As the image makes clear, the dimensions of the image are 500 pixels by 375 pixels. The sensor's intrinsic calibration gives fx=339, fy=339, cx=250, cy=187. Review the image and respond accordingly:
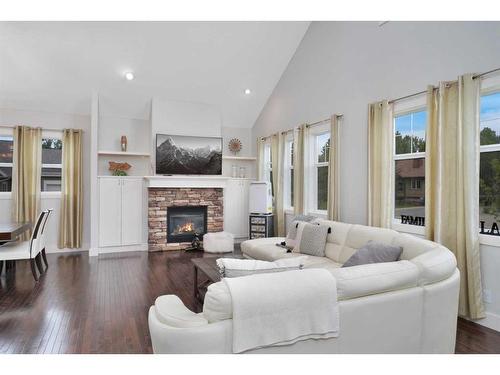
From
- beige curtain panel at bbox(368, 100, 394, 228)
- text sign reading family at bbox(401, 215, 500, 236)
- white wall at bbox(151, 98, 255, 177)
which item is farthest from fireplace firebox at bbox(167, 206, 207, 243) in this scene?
text sign reading family at bbox(401, 215, 500, 236)

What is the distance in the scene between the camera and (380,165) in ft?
13.8

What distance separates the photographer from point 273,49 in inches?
242

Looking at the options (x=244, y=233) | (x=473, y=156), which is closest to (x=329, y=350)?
(x=473, y=156)

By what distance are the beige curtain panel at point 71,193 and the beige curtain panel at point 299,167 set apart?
4112 millimetres

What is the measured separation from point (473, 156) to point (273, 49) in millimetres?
4077

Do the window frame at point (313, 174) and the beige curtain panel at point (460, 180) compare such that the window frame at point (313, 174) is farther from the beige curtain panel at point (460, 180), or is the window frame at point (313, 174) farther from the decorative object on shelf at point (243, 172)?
the beige curtain panel at point (460, 180)

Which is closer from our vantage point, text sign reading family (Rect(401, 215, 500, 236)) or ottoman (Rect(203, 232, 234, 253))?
text sign reading family (Rect(401, 215, 500, 236))

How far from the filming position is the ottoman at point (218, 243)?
6.31m

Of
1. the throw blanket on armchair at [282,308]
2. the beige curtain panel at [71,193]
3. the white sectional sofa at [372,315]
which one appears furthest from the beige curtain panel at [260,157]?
the throw blanket on armchair at [282,308]

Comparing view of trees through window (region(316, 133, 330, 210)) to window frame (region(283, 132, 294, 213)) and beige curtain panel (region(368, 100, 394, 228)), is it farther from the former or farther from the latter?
beige curtain panel (region(368, 100, 394, 228))

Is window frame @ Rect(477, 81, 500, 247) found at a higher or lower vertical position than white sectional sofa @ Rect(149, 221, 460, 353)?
higher

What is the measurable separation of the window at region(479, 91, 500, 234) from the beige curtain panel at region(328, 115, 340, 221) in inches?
75.6

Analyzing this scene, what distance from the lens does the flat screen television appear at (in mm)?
6539

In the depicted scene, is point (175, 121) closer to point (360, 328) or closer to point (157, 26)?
point (157, 26)
